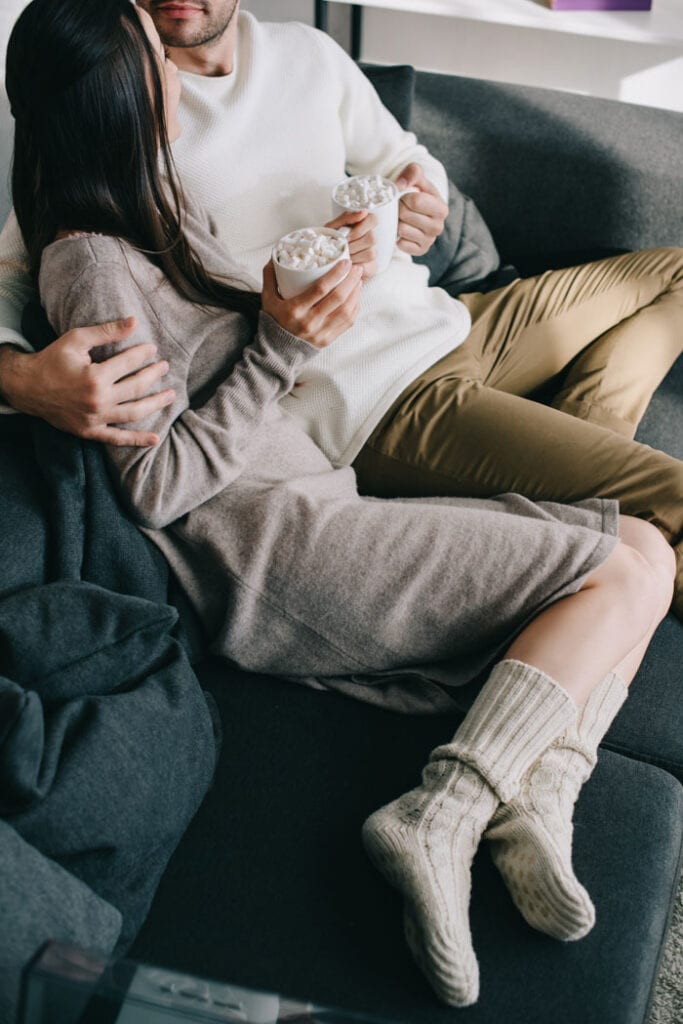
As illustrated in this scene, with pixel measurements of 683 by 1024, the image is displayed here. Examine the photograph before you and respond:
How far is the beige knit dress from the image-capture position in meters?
1.18

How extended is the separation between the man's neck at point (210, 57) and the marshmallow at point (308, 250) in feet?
1.65

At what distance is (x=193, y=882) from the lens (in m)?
1.07

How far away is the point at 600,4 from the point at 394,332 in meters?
1.01

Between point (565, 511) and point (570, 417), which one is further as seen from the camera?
point (570, 417)

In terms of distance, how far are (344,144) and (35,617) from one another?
1.04 metres

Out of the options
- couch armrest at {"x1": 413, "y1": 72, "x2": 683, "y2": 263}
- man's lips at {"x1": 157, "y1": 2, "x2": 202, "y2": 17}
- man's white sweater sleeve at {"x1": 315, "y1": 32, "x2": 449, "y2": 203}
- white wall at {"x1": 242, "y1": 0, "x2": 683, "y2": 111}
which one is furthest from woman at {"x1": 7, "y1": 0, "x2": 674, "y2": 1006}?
white wall at {"x1": 242, "y1": 0, "x2": 683, "y2": 111}

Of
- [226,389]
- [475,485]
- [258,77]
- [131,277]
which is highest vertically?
[258,77]

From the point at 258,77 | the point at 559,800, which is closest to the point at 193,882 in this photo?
the point at 559,800

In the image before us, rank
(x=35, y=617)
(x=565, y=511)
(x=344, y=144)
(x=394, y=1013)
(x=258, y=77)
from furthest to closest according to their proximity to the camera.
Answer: (x=344, y=144), (x=258, y=77), (x=565, y=511), (x=35, y=617), (x=394, y=1013)

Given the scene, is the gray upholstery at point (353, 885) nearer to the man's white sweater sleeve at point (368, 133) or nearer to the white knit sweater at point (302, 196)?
the white knit sweater at point (302, 196)

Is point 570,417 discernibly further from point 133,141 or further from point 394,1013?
point 394,1013

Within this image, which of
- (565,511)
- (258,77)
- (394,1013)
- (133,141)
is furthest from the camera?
(258,77)

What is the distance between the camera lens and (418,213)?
1.59 meters

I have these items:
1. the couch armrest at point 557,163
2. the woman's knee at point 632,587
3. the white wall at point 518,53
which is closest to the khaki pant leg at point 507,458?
the woman's knee at point 632,587
